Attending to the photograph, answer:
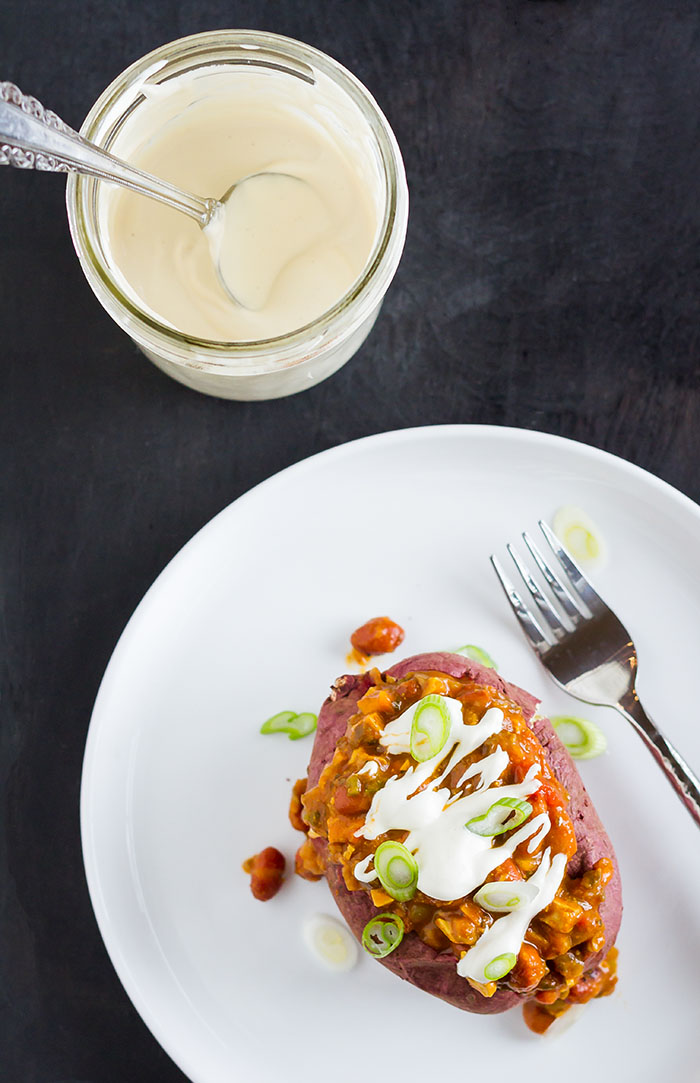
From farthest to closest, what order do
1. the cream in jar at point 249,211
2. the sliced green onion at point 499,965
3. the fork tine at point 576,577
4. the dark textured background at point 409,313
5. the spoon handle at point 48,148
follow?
the dark textured background at point 409,313
the fork tine at point 576,577
the cream in jar at point 249,211
the sliced green onion at point 499,965
the spoon handle at point 48,148

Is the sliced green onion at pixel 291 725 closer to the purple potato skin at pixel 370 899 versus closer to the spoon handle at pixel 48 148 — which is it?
Result: the purple potato skin at pixel 370 899

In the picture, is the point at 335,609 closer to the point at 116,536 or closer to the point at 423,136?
the point at 116,536

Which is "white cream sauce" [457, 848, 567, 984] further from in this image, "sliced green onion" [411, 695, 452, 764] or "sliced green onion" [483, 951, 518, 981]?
"sliced green onion" [411, 695, 452, 764]

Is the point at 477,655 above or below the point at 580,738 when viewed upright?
above

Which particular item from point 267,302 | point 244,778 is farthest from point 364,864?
point 267,302

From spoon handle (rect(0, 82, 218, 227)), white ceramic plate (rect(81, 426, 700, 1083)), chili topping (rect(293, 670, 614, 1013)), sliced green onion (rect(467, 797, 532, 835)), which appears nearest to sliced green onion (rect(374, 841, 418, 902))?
chili topping (rect(293, 670, 614, 1013))

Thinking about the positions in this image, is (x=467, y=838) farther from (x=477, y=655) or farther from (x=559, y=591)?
(x=559, y=591)

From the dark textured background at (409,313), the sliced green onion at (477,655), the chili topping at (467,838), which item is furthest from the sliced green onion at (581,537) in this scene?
the chili topping at (467,838)

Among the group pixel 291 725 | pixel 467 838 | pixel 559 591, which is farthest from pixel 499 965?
pixel 559 591
